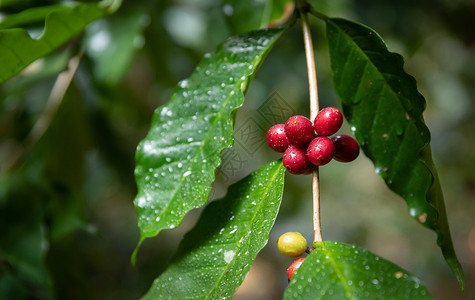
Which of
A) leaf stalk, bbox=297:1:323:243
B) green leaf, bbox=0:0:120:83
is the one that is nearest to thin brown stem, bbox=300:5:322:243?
leaf stalk, bbox=297:1:323:243

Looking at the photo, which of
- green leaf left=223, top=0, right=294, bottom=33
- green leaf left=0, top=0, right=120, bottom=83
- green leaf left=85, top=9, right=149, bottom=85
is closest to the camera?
green leaf left=0, top=0, right=120, bottom=83

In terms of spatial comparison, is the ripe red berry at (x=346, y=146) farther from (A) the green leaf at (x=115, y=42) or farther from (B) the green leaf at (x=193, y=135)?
(A) the green leaf at (x=115, y=42)

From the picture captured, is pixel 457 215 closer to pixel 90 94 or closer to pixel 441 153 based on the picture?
pixel 441 153

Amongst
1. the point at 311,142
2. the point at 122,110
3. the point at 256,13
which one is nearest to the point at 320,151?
the point at 311,142

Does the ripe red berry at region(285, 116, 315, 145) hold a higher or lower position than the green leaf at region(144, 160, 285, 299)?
higher

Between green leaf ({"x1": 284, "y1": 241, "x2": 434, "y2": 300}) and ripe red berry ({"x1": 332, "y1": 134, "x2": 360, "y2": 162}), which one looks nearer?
green leaf ({"x1": 284, "y1": 241, "x2": 434, "y2": 300})

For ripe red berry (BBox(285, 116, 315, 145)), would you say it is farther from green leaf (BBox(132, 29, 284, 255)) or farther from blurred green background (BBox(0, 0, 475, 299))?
blurred green background (BBox(0, 0, 475, 299))

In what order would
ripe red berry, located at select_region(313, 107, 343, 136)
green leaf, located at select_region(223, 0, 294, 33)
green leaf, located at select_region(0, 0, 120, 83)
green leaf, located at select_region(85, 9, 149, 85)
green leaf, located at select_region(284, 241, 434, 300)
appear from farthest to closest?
green leaf, located at select_region(85, 9, 149, 85) < green leaf, located at select_region(223, 0, 294, 33) < green leaf, located at select_region(0, 0, 120, 83) < ripe red berry, located at select_region(313, 107, 343, 136) < green leaf, located at select_region(284, 241, 434, 300)
